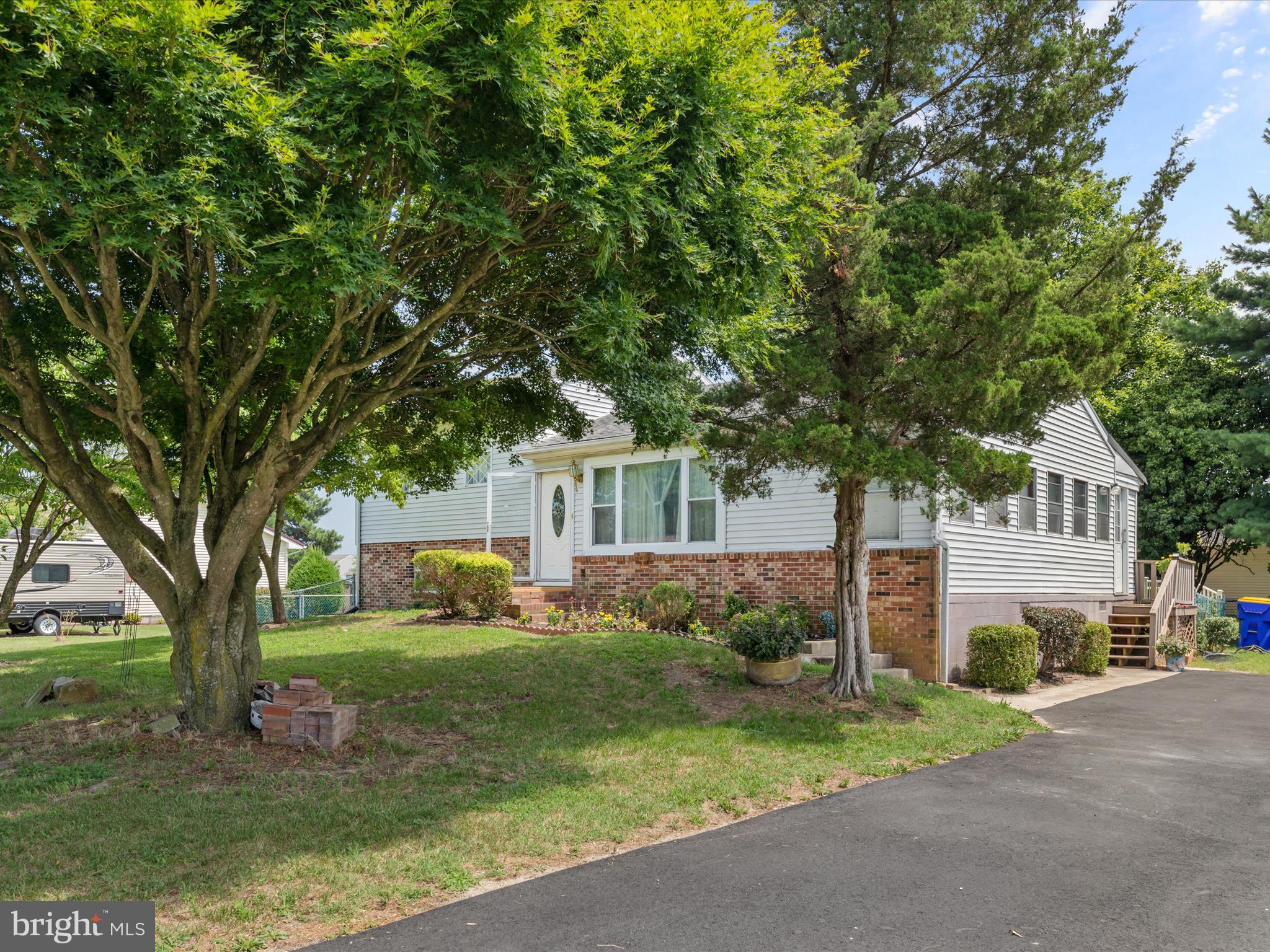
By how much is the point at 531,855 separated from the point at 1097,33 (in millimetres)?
9785

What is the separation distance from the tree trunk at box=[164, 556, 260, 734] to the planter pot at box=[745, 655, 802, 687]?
547 centimetres

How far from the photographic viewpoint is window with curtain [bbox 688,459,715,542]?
15.1 metres

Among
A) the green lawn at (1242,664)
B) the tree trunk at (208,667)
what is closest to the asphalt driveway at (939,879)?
the tree trunk at (208,667)

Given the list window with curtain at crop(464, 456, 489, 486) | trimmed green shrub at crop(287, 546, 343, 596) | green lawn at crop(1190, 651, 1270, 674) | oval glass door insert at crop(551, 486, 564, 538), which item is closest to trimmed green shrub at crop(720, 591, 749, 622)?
oval glass door insert at crop(551, 486, 564, 538)

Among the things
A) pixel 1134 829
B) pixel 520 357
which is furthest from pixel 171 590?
pixel 1134 829

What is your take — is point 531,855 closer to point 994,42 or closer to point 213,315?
point 213,315

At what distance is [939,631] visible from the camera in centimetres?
1241

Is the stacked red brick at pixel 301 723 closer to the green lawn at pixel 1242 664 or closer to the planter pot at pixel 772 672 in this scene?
the planter pot at pixel 772 672

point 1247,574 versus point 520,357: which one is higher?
point 520,357

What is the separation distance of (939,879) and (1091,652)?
11.9 meters

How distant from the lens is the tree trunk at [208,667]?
729 cm

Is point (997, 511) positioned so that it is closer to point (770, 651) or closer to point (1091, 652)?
point (1091, 652)

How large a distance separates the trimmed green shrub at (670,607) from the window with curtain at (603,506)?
2348 millimetres

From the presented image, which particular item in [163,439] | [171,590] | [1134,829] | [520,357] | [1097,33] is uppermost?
[1097,33]
